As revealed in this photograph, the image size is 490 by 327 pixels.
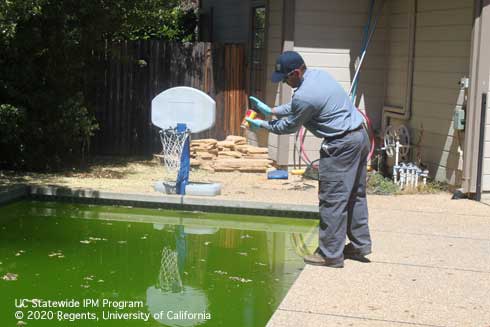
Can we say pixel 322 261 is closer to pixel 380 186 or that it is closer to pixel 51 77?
pixel 380 186

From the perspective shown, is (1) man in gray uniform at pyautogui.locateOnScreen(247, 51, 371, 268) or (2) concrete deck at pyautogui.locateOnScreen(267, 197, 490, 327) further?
(1) man in gray uniform at pyautogui.locateOnScreen(247, 51, 371, 268)

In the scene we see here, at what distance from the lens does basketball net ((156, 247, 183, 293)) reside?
20.9ft

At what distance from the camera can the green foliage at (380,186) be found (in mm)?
10172

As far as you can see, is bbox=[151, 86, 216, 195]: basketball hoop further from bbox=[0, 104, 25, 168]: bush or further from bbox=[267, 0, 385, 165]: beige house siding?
bbox=[267, 0, 385, 165]: beige house siding

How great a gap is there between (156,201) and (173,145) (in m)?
0.80

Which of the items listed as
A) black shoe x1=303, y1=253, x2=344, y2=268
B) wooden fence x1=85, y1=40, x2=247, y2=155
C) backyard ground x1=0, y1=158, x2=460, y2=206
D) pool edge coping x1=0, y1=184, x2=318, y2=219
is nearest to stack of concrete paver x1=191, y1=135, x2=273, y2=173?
backyard ground x1=0, y1=158, x2=460, y2=206

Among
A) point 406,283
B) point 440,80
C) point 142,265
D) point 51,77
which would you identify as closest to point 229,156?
point 51,77

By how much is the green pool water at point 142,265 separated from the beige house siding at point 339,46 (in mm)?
3363

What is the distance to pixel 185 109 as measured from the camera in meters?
9.29

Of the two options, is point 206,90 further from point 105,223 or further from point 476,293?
point 476,293

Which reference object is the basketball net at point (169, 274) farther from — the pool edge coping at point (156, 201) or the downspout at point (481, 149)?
the downspout at point (481, 149)

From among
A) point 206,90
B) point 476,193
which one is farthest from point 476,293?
point 206,90

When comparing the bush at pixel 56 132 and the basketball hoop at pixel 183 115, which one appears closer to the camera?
the basketball hoop at pixel 183 115

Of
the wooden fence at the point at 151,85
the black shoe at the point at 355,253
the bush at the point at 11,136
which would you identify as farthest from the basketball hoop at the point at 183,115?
the wooden fence at the point at 151,85
